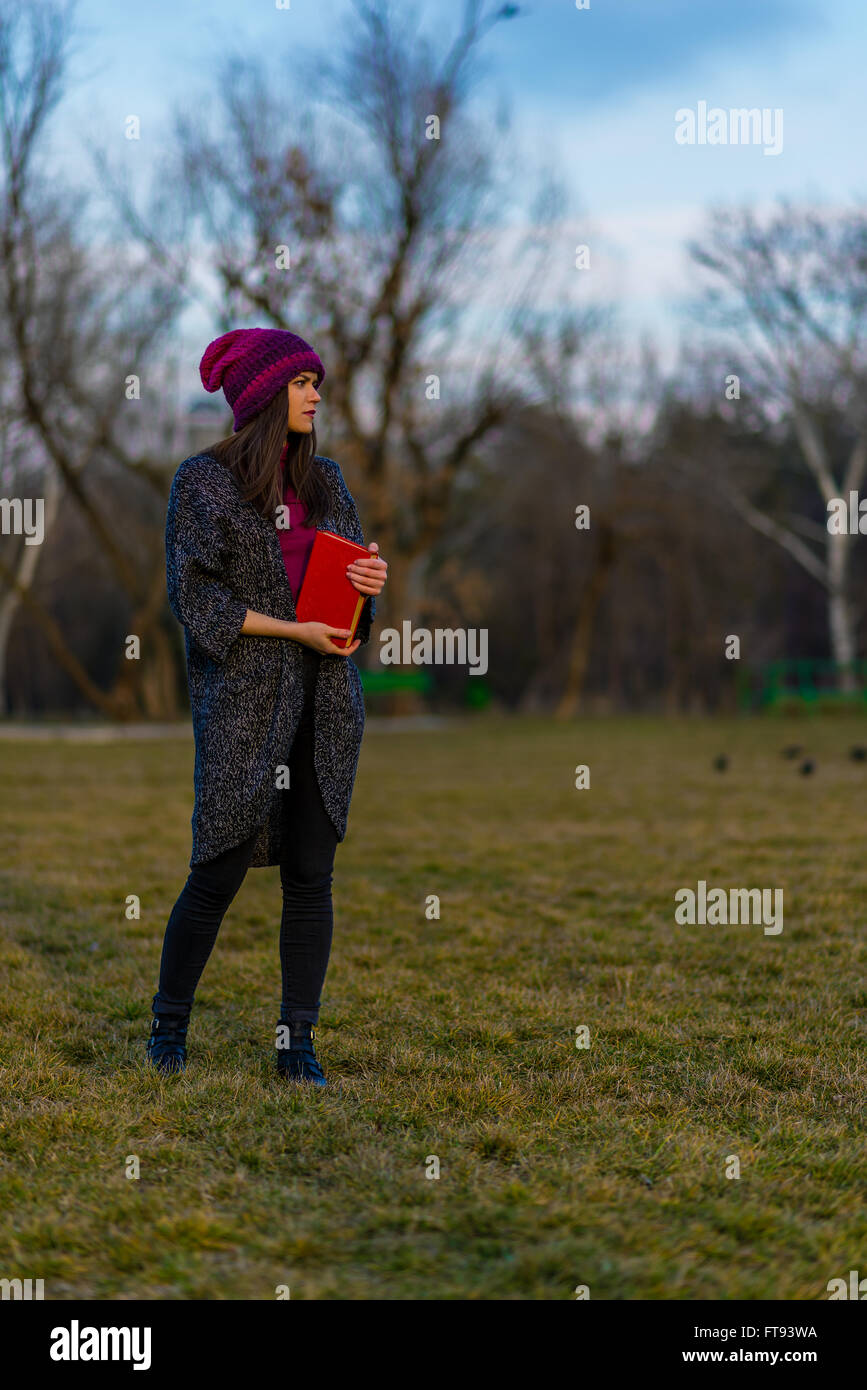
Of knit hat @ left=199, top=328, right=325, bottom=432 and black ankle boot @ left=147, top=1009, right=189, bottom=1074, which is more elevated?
knit hat @ left=199, top=328, right=325, bottom=432

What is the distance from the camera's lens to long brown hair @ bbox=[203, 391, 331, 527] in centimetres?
301

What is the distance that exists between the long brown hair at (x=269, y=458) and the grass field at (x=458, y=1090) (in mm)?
1412

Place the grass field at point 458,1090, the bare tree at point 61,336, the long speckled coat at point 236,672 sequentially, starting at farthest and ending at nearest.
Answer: the bare tree at point 61,336 < the long speckled coat at point 236,672 < the grass field at point 458,1090

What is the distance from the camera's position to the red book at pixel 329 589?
3.00 metres

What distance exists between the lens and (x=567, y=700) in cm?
2462

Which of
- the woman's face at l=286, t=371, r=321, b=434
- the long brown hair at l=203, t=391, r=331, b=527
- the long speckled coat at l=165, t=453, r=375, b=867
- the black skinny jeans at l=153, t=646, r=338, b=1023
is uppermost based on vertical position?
the woman's face at l=286, t=371, r=321, b=434

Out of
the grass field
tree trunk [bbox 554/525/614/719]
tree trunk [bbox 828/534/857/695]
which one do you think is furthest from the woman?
tree trunk [bbox 828/534/857/695]

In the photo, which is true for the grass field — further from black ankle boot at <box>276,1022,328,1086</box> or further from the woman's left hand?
the woman's left hand

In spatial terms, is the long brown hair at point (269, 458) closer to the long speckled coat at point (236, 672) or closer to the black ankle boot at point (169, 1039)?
the long speckled coat at point (236, 672)

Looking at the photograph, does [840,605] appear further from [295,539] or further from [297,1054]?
[297,1054]

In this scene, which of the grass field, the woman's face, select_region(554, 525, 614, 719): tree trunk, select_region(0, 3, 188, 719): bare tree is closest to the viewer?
the grass field

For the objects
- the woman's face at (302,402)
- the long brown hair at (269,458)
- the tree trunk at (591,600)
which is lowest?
the long brown hair at (269,458)

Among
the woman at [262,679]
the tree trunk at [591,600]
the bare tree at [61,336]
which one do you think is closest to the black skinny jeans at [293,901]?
the woman at [262,679]

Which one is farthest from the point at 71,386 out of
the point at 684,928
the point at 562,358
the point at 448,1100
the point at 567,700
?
the point at 448,1100
